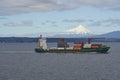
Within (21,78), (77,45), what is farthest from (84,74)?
(77,45)

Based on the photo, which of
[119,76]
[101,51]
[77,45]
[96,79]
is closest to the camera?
[96,79]

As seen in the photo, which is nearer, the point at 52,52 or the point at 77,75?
the point at 77,75

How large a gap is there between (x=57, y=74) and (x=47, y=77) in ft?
20.8

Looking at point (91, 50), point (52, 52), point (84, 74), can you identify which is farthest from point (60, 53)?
point (84, 74)

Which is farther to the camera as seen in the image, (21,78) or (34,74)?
(34,74)

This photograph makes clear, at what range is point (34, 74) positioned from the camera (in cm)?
8569

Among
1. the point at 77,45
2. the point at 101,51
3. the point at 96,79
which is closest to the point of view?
the point at 96,79

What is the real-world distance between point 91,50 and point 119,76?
98564 mm

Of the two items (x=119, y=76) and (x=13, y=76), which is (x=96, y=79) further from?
(x=13, y=76)

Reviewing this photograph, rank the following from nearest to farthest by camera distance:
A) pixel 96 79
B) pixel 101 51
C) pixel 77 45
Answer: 1. pixel 96 79
2. pixel 101 51
3. pixel 77 45

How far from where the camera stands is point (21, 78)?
256 feet

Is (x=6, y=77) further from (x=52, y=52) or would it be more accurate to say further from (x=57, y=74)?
(x=52, y=52)

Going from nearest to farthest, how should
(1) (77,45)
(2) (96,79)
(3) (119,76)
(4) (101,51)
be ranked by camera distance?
(2) (96,79) < (3) (119,76) < (4) (101,51) < (1) (77,45)

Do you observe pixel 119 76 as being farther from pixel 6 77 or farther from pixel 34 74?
pixel 6 77
